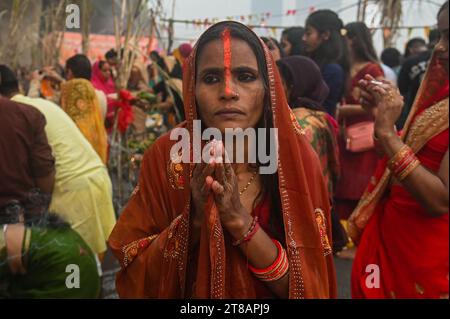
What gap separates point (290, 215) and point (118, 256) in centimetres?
53

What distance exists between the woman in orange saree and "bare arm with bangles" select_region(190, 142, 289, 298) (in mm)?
2617

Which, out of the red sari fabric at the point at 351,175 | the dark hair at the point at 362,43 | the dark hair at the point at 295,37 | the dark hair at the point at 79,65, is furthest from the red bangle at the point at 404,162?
the dark hair at the point at 79,65

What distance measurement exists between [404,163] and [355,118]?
151 cm

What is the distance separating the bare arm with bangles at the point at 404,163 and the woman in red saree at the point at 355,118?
128cm

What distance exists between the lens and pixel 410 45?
6438 mm

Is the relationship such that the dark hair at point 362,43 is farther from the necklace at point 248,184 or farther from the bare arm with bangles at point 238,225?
the bare arm with bangles at point 238,225

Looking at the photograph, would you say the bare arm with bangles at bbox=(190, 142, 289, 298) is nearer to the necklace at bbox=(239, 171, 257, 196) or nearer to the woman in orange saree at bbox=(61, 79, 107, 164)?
the necklace at bbox=(239, 171, 257, 196)

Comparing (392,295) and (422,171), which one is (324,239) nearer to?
(422,171)

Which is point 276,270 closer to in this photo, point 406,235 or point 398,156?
point 398,156

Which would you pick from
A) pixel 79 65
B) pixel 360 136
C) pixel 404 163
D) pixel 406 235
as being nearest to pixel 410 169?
pixel 404 163

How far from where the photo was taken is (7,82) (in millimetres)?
3244

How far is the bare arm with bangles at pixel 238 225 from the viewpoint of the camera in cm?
142

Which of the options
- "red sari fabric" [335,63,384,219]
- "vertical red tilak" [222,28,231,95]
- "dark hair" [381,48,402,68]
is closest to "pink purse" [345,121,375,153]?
"red sari fabric" [335,63,384,219]

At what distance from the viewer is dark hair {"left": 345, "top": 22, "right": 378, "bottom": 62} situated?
401 cm
